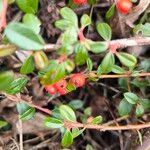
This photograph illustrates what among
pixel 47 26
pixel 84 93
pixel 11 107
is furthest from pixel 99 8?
pixel 11 107

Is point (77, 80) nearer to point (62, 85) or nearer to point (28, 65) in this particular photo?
point (62, 85)

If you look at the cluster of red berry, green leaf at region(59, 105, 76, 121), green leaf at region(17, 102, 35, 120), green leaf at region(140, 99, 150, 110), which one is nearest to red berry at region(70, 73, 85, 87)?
the cluster of red berry

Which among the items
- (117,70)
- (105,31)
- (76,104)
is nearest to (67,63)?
(105,31)

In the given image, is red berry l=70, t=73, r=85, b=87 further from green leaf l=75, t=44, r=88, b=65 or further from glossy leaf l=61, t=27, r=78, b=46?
glossy leaf l=61, t=27, r=78, b=46

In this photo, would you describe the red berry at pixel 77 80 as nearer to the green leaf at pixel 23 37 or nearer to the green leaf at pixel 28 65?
the green leaf at pixel 28 65

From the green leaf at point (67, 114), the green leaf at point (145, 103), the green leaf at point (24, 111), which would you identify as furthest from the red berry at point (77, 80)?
the green leaf at point (145, 103)

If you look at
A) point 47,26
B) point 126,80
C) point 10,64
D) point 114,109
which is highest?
point 47,26

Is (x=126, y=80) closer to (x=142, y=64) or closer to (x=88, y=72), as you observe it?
(x=142, y=64)
